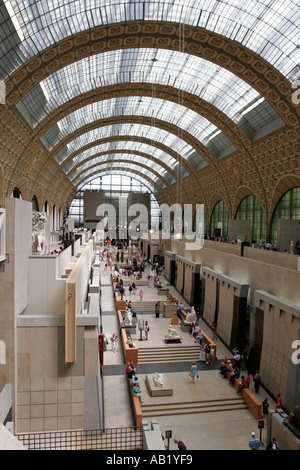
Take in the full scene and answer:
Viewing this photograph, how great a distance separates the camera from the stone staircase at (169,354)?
1764 cm

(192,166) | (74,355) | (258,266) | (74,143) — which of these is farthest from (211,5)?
(74,143)

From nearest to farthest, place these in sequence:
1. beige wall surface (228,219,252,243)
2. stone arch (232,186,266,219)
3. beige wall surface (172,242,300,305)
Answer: beige wall surface (172,242,300,305)
beige wall surface (228,219,252,243)
stone arch (232,186,266,219)

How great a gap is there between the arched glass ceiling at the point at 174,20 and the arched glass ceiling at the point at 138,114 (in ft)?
46.9

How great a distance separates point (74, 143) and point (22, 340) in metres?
40.5

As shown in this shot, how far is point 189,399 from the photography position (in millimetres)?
13758

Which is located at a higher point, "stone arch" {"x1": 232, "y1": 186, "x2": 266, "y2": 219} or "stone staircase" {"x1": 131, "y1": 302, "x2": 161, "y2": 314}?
"stone arch" {"x1": 232, "y1": 186, "x2": 266, "y2": 219}

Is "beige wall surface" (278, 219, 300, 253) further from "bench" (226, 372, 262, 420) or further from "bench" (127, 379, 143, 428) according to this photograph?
"bench" (127, 379, 143, 428)

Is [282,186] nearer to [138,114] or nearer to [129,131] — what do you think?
[138,114]

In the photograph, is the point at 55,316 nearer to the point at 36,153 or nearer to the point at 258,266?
the point at 258,266

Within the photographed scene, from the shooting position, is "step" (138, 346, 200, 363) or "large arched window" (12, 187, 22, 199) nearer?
"step" (138, 346, 200, 363)

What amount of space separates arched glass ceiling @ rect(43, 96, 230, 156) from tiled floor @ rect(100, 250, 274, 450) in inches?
970

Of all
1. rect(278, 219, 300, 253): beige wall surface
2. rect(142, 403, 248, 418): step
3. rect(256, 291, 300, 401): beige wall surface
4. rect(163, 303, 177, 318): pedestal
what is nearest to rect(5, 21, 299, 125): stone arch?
rect(278, 219, 300, 253): beige wall surface

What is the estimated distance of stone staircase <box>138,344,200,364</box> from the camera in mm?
17641
